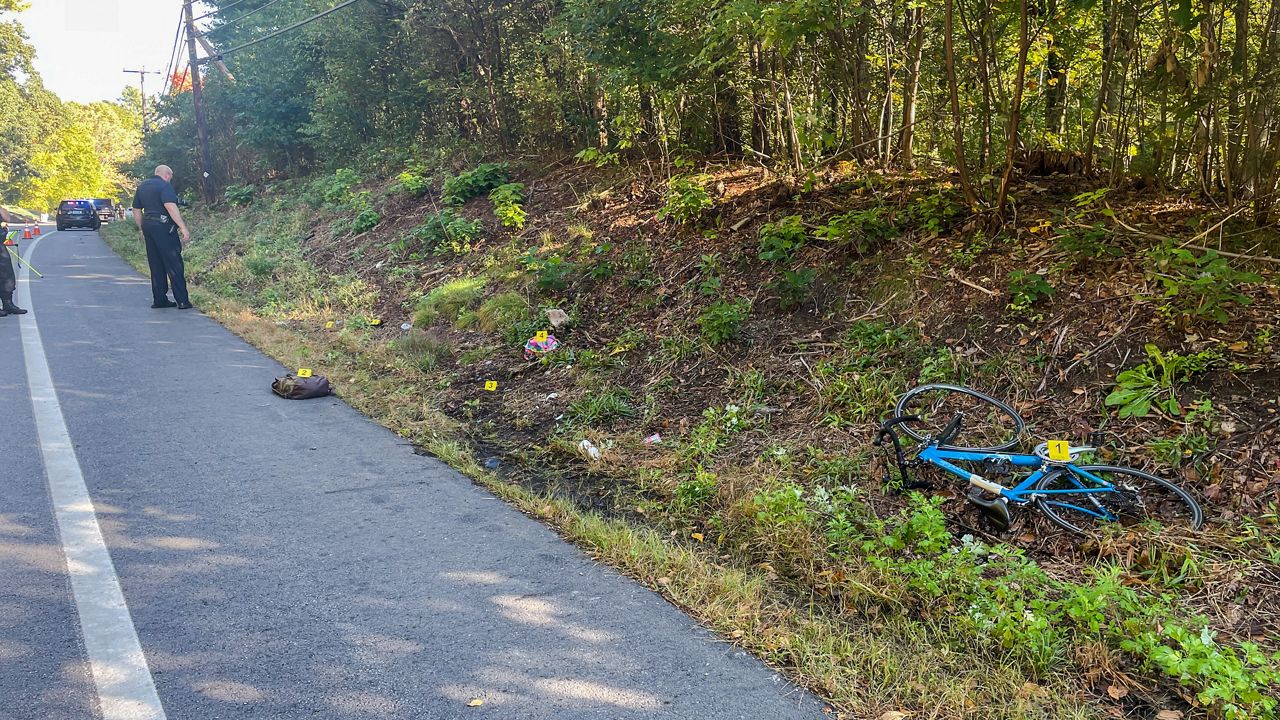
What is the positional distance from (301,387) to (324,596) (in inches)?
148

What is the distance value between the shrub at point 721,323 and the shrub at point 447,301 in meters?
3.68

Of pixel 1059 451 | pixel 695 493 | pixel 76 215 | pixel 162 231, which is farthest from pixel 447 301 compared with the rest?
pixel 76 215

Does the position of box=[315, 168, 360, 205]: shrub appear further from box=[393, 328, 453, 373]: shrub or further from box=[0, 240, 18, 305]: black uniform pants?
box=[393, 328, 453, 373]: shrub

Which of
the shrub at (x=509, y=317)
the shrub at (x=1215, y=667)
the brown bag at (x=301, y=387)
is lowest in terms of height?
the shrub at (x=1215, y=667)

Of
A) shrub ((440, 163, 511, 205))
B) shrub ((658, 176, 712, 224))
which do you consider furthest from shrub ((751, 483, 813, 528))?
shrub ((440, 163, 511, 205))

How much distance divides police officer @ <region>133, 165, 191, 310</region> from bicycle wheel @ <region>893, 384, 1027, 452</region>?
32.5 feet

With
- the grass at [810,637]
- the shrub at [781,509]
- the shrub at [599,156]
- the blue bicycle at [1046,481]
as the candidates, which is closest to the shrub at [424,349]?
the grass at [810,637]

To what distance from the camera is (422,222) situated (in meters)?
13.8

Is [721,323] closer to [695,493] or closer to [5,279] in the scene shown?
[695,493]

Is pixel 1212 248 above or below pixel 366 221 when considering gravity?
below

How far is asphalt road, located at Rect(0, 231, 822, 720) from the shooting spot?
2.94 meters

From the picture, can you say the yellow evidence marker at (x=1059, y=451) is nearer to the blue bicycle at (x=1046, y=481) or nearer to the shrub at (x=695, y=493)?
the blue bicycle at (x=1046, y=481)

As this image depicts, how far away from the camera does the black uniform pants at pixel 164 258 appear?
11.0 meters

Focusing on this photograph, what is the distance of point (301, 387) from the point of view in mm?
6941
